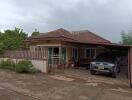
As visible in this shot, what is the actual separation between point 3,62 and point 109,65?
Result: 10.7 metres

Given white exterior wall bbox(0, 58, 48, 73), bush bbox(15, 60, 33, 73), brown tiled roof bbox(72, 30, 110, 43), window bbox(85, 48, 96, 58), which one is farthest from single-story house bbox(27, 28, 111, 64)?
bush bbox(15, 60, 33, 73)

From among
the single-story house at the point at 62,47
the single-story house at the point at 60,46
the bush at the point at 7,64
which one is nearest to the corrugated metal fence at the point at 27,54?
the single-story house at the point at 62,47

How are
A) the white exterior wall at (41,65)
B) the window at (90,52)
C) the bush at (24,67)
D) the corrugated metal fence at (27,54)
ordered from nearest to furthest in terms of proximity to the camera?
the bush at (24,67) < the white exterior wall at (41,65) < the corrugated metal fence at (27,54) < the window at (90,52)

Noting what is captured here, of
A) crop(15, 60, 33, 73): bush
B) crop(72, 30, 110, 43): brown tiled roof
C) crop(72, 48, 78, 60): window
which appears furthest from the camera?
crop(72, 30, 110, 43): brown tiled roof

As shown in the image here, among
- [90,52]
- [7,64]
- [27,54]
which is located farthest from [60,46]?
[90,52]

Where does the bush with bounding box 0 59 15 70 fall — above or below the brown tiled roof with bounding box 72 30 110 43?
below

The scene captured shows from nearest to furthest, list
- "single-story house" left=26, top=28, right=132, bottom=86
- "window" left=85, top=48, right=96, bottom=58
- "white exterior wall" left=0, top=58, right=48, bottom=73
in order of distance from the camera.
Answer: "white exterior wall" left=0, top=58, right=48, bottom=73, "single-story house" left=26, top=28, right=132, bottom=86, "window" left=85, top=48, right=96, bottom=58

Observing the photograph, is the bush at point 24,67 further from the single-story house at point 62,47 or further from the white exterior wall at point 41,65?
the single-story house at point 62,47

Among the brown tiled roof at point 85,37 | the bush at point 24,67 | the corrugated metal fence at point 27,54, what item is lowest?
the bush at point 24,67


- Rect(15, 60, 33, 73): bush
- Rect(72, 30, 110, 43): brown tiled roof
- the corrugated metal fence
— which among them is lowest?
Rect(15, 60, 33, 73): bush

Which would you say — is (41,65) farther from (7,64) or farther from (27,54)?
(7,64)

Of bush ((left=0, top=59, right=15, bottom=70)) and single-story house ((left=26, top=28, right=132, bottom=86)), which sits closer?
bush ((left=0, top=59, right=15, bottom=70))

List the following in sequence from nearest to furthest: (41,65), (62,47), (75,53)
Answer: (41,65) → (62,47) → (75,53)

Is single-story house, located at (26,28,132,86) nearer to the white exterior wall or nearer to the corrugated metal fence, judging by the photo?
the corrugated metal fence
